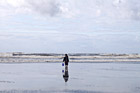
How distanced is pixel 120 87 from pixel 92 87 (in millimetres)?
1826

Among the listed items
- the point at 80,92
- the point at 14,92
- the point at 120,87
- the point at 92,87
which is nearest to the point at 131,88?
the point at 120,87

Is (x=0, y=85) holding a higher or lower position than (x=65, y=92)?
higher

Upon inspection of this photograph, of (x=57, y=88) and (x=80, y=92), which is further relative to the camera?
(x=57, y=88)

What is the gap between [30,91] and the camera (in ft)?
63.0

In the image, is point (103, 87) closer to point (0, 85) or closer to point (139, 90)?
point (139, 90)

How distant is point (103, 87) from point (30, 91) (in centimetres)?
491

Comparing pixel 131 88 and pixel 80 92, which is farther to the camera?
pixel 131 88

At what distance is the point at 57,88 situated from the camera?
20688mm

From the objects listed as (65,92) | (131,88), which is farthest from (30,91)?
(131,88)

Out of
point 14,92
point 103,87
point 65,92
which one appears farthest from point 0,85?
point 103,87

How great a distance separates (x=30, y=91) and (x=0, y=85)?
341cm

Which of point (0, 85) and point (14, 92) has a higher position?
point (0, 85)

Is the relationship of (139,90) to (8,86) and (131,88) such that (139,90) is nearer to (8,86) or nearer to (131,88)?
(131,88)

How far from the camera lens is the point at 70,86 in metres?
21.7
